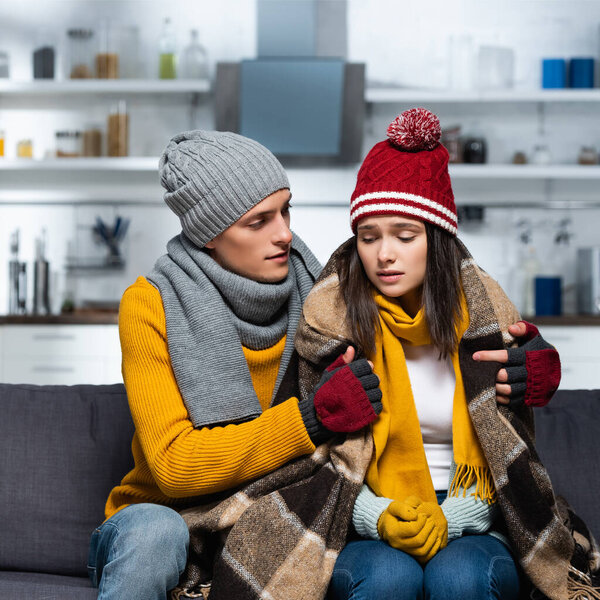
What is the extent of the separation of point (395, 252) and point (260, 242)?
0.28m

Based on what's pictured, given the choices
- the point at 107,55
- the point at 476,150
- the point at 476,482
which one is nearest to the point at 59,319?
the point at 107,55

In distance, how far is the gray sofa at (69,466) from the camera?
5.56ft

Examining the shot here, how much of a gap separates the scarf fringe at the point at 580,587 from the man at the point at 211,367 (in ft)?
1.49

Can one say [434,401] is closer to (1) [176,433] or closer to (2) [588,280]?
(1) [176,433]

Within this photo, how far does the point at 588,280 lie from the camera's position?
3.90 m

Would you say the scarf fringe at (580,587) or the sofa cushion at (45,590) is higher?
the scarf fringe at (580,587)

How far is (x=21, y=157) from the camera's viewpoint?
13.4 feet

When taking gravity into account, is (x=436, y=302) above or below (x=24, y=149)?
below

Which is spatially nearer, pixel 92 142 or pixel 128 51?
pixel 92 142

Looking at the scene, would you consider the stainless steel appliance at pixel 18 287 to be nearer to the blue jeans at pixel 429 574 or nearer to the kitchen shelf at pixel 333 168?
the kitchen shelf at pixel 333 168

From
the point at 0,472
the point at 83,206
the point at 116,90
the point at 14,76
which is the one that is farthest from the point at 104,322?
the point at 0,472

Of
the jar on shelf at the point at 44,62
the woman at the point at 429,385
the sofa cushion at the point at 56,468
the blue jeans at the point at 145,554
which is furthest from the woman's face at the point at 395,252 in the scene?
the jar on shelf at the point at 44,62

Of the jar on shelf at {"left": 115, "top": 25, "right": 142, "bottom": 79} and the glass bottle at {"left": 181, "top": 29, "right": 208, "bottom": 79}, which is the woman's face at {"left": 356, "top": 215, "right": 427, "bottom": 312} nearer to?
the glass bottle at {"left": 181, "top": 29, "right": 208, "bottom": 79}

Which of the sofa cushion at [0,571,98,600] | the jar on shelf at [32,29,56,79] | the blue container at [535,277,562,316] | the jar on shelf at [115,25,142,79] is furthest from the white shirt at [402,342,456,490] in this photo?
the jar on shelf at [32,29,56,79]
